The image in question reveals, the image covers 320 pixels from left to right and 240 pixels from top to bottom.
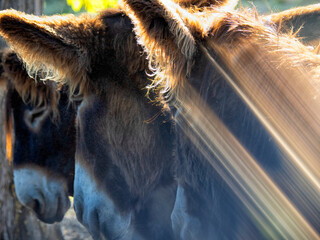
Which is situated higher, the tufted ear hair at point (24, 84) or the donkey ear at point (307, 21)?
the tufted ear hair at point (24, 84)

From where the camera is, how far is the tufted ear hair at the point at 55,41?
2.42 metres

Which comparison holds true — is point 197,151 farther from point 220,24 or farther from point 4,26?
point 4,26

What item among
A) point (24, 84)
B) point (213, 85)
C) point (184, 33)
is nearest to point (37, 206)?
point (24, 84)

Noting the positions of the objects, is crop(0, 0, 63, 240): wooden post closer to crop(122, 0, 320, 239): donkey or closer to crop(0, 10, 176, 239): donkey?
crop(0, 10, 176, 239): donkey

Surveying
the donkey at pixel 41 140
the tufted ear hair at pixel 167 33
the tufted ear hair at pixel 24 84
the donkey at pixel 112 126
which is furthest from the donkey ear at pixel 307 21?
the tufted ear hair at pixel 24 84

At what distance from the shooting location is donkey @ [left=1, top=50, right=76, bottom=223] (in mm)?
3418

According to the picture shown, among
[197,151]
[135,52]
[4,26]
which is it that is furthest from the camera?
[135,52]

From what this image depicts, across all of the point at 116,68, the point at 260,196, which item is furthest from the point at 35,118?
the point at 260,196

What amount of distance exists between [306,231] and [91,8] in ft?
12.6

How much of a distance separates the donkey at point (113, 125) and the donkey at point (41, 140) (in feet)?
1.82

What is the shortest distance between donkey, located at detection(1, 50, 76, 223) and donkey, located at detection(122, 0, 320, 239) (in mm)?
1700

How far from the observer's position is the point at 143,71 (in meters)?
2.75

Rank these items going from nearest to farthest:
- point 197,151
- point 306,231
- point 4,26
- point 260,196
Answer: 1. point 306,231
2. point 260,196
3. point 197,151
4. point 4,26

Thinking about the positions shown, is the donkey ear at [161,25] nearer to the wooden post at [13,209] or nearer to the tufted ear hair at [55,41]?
the tufted ear hair at [55,41]
